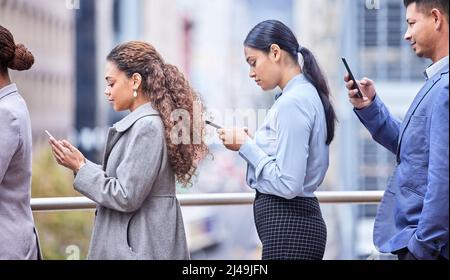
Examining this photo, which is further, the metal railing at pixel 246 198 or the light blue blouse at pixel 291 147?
the metal railing at pixel 246 198

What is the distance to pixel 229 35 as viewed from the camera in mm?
67562

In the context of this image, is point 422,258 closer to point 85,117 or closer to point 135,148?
point 135,148

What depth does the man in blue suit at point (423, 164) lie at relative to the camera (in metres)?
2.28

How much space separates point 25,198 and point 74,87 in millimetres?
57513

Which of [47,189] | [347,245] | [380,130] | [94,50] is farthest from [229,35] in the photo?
[380,130]

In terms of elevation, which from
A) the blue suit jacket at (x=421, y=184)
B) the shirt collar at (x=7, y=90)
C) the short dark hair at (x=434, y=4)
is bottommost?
the blue suit jacket at (x=421, y=184)

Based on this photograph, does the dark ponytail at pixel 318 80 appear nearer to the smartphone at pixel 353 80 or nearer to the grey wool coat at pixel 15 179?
the smartphone at pixel 353 80

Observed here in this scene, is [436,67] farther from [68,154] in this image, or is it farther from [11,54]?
[11,54]

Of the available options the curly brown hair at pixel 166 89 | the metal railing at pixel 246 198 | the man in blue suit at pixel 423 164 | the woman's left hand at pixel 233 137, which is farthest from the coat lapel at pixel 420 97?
the metal railing at pixel 246 198

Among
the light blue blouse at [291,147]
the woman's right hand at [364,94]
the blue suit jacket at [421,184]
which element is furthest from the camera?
the woman's right hand at [364,94]

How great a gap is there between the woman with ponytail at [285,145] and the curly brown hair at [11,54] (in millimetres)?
581

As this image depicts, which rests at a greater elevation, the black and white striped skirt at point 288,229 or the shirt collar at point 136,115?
the shirt collar at point 136,115

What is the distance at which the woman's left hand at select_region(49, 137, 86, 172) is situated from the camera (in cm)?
264

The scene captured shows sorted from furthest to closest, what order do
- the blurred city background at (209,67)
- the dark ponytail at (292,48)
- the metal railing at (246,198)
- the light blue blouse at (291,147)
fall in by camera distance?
1. the blurred city background at (209,67)
2. the metal railing at (246,198)
3. the dark ponytail at (292,48)
4. the light blue blouse at (291,147)
